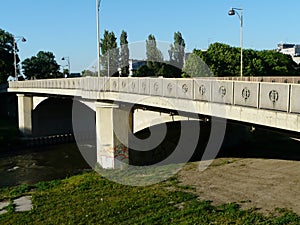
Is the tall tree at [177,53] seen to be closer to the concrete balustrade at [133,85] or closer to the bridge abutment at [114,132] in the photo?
the bridge abutment at [114,132]

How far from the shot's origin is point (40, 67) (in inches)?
3504

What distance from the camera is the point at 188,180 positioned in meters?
15.3

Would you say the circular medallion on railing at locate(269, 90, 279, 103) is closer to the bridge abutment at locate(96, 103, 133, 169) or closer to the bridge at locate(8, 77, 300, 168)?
the bridge at locate(8, 77, 300, 168)

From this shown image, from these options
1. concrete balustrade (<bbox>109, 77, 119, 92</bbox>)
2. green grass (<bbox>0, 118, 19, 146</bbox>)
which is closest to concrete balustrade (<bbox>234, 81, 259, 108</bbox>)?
concrete balustrade (<bbox>109, 77, 119, 92</bbox>)

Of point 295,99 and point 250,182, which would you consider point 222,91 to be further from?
point 250,182

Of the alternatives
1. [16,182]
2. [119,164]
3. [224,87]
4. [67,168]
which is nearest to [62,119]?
[67,168]

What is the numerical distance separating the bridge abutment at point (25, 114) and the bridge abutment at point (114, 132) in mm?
20606

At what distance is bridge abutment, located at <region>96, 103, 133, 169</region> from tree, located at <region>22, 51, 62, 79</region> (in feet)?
220

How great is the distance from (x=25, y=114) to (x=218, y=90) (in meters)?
32.6

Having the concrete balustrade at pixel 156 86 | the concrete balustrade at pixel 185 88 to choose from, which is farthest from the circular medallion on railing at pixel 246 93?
the concrete balustrade at pixel 156 86

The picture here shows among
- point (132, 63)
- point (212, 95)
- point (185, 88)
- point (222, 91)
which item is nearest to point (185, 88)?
point (185, 88)

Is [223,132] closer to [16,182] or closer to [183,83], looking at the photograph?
[183,83]

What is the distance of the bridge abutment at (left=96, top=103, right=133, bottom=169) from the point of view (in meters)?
20.9

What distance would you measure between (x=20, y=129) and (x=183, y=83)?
31.4 m
